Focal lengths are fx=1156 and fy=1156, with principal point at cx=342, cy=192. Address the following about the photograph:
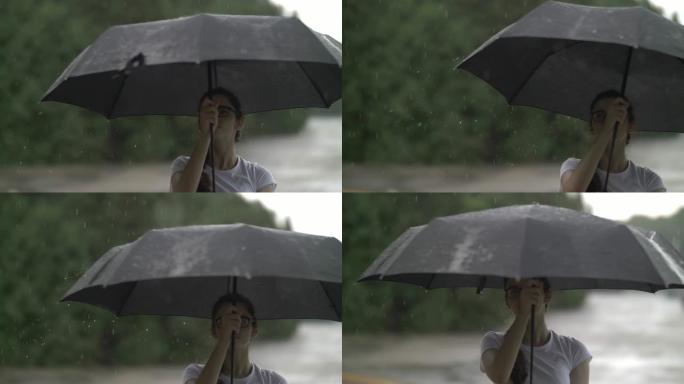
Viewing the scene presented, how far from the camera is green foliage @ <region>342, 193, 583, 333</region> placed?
480 centimetres

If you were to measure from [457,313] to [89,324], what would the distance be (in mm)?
1654

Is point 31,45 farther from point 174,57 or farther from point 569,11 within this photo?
point 569,11

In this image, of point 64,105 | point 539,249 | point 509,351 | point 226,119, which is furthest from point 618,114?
point 64,105

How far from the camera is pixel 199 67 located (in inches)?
132

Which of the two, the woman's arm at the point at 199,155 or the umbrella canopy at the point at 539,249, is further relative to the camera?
the woman's arm at the point at 199,155

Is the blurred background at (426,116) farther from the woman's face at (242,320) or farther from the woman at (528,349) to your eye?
the woman's face at (242,320)

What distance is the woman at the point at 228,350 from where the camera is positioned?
287cm

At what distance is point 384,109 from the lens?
4.75m

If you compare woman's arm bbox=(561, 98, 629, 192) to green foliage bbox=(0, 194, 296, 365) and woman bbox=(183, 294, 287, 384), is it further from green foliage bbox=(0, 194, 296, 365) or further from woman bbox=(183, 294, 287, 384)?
green foliage bbox=(0, 194, 296, 365)

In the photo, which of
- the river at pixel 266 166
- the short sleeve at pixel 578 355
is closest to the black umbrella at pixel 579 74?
the short sleeve at pixel 578 355

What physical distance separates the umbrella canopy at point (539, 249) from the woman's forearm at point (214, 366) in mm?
537

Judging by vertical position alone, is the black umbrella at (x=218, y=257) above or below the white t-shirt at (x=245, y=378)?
above

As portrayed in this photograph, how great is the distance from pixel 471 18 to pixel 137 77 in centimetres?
169

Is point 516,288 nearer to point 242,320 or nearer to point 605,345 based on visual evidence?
point 242,320
